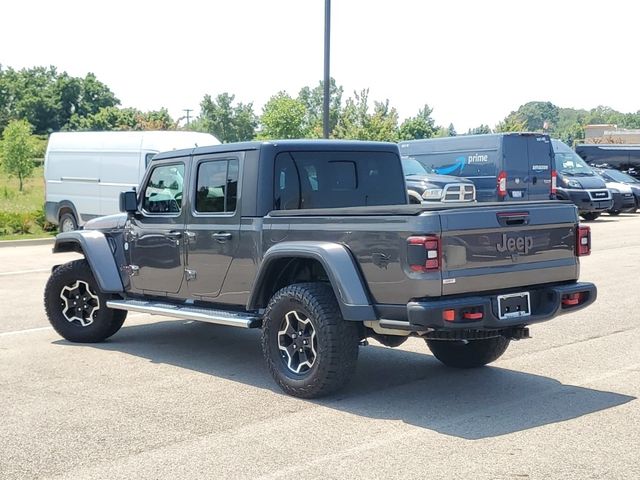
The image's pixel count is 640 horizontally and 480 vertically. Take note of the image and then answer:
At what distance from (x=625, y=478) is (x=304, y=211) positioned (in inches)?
122

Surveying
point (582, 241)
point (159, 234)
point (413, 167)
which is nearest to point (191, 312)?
point (159, 234)

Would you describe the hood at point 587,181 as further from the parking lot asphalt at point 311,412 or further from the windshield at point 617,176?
the parking lot asphalt at point 311,412

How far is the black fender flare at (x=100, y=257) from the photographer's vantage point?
28.7 feet

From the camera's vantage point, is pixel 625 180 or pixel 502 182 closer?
pixel 502 182

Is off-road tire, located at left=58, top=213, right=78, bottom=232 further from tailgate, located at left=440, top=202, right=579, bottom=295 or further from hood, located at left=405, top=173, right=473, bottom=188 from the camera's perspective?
tailgate, located at left=440, top=202, right=579, bottom=295

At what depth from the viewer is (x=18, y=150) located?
157 feet

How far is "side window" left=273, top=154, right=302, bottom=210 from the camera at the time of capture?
7.54 m

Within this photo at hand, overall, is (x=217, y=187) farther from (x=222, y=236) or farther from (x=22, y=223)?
(x=22, y=223)

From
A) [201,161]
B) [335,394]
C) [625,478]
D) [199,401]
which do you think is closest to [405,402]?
[335,394]

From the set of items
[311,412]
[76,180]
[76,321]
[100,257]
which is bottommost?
[311,412]

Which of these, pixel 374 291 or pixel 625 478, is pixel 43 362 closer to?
pixel 374 291

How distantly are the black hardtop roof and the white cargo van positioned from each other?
10.8 metres

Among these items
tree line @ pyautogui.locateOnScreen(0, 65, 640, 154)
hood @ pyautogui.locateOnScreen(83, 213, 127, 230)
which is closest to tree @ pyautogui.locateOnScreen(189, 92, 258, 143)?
tree line @ pyautogui.locateOnScreen(0, 65, 640, 154)

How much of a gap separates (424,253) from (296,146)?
201 cm
